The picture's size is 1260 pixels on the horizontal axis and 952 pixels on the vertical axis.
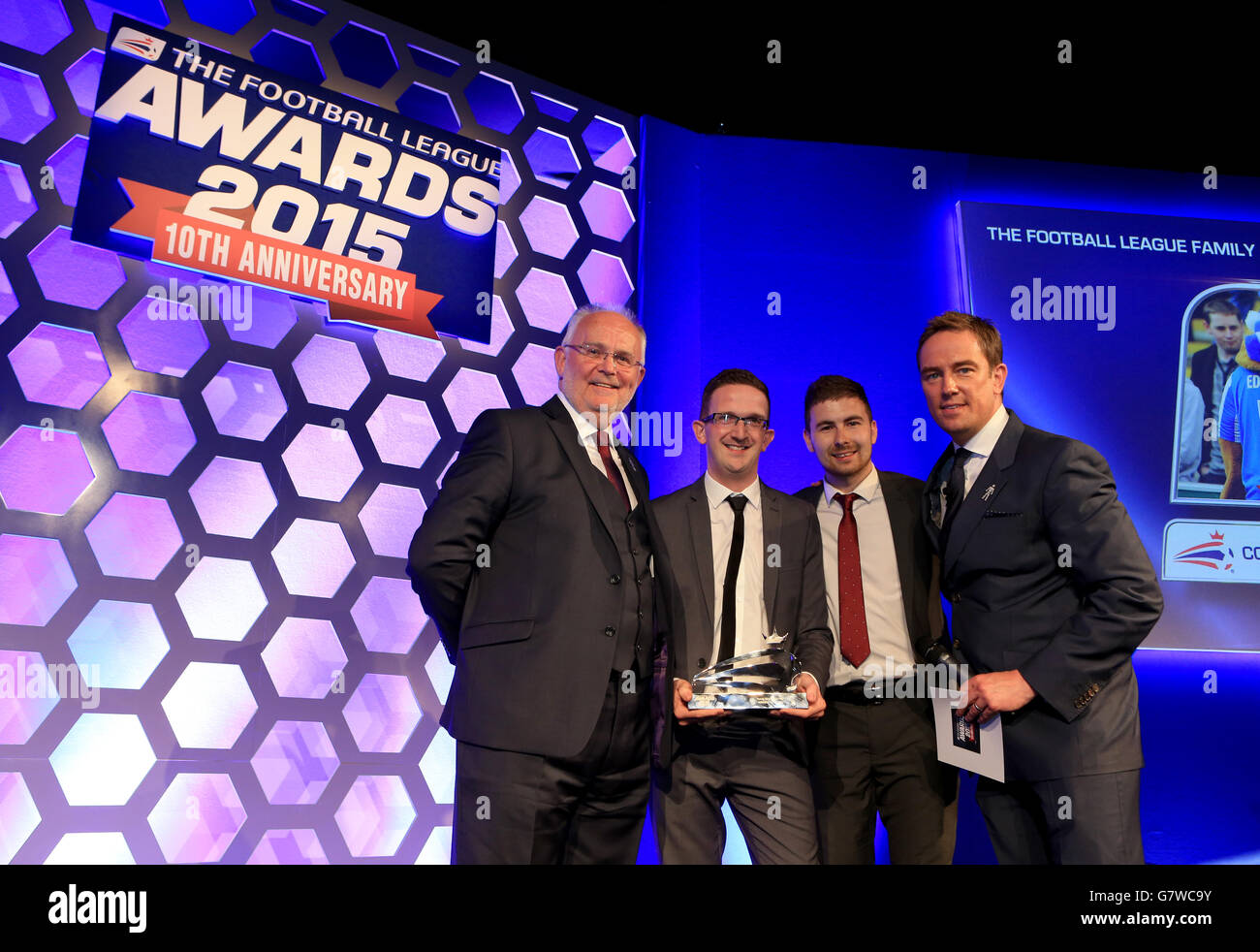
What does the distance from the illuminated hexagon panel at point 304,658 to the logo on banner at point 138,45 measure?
6.48ft

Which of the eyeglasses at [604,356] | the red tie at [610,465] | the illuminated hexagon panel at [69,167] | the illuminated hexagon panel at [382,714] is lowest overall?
the illuminated hexagon panel at [382,714]

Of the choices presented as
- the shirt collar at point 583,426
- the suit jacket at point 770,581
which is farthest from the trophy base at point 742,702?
the shirt collar at point 583,426

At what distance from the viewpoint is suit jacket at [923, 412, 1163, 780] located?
7.20 ft

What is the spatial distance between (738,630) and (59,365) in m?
2.28

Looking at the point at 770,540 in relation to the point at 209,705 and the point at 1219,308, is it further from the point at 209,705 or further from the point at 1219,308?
the point at 1219,308

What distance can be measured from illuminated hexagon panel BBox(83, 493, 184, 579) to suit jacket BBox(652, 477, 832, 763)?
162cm

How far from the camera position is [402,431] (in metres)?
3.46

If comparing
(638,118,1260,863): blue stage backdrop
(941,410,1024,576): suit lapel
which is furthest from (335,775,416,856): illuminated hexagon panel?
(941,410,1024,576): suit lapel

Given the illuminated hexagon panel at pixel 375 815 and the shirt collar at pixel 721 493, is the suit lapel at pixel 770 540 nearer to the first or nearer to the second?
the shirt collar at pixel 721 493

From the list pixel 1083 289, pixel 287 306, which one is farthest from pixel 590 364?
pixel 1083 289

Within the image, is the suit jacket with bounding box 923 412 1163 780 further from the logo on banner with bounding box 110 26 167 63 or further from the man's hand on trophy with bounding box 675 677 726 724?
the logo on banner with bounding box 110 26 167 63

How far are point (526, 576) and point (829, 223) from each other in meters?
2.65

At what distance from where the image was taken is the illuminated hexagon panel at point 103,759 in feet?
9.00

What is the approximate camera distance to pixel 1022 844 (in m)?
2.32
